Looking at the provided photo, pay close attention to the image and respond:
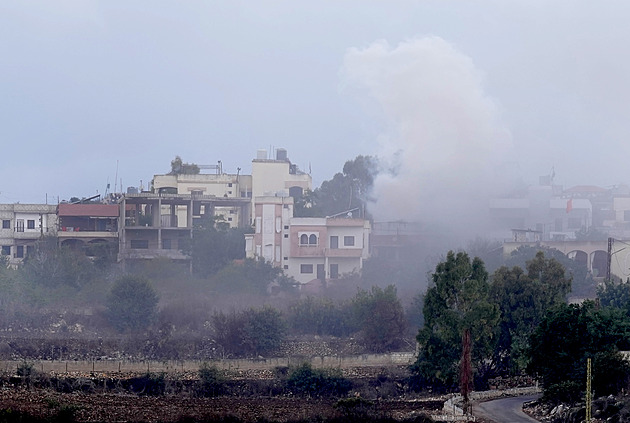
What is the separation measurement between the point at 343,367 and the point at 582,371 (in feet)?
43.9

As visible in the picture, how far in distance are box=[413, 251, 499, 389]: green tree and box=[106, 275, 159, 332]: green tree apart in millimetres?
17420

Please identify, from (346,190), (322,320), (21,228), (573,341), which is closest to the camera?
(573,341)

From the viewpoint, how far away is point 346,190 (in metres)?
75.3

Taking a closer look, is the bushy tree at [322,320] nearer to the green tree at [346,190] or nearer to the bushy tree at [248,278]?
the bushy tree at [248,278]

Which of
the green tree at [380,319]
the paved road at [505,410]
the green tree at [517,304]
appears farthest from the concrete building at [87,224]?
the paved road at [505,410]

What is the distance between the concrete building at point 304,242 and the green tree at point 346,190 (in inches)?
414

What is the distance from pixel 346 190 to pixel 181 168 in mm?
11698

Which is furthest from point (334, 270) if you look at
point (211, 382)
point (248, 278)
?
point (211, 382)

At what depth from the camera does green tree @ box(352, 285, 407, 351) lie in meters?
43.9

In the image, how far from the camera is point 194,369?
3950cm

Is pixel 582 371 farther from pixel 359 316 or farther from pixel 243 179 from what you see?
pixel 243 179

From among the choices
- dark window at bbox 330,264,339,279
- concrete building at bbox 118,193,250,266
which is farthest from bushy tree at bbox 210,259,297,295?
concrete building at bbox 118,193,250,266

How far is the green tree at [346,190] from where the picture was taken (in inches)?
2837

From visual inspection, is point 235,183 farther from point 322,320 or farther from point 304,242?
point 322,320
